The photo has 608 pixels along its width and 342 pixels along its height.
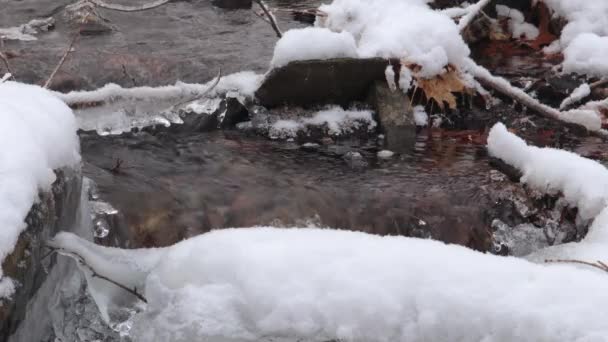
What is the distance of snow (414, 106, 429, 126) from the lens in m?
4.66

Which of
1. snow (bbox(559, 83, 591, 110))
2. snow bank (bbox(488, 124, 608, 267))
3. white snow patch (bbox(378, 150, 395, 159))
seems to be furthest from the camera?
snow (bbox(559, 83, 591, 110))

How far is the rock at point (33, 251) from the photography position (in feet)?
6.19


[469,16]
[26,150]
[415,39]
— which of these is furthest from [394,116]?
[26,150]

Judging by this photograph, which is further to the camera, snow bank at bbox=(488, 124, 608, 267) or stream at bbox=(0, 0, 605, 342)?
stream at bbox=(0, 0, 605, 342)

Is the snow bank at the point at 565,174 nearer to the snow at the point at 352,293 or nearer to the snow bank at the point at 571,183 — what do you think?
the snow bank at the point at 571,183

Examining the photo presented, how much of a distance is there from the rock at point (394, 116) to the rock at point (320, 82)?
11 cm

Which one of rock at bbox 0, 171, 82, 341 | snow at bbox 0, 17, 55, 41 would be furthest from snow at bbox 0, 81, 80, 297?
snow at bbox 0, 17, 55, 41

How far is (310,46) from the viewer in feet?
14.5

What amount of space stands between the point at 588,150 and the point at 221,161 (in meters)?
2.38

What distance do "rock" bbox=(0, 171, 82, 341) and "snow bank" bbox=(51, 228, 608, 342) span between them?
377 mm

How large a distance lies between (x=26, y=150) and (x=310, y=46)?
258cm

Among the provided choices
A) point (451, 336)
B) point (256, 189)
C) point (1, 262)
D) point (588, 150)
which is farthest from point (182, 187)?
point (588, 150)

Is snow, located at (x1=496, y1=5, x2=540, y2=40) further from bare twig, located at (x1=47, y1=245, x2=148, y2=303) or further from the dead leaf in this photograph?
bare twig, located at (x1=47, y1=245, x2=148, y2=303)

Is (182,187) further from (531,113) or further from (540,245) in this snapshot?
(531,113)
